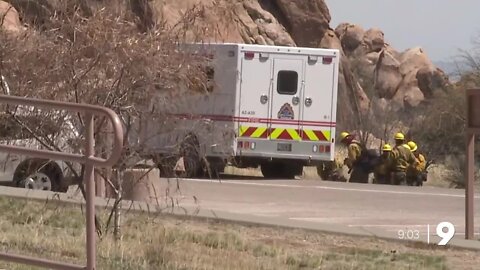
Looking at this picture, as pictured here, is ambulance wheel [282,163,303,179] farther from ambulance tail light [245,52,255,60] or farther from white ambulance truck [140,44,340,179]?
ambulance tail light [245,52,255,60]

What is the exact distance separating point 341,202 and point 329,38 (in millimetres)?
36518

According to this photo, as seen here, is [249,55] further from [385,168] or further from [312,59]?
[385,168]

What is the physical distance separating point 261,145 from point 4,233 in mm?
13136

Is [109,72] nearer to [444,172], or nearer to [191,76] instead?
[191,76]

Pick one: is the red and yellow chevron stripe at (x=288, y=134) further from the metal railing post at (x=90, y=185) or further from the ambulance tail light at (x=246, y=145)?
the metal railing post at (x=90, y=185)

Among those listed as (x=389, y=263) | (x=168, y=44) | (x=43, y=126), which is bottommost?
(x=389, y=263)

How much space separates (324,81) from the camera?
23250mm

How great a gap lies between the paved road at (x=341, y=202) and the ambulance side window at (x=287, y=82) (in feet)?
6.75

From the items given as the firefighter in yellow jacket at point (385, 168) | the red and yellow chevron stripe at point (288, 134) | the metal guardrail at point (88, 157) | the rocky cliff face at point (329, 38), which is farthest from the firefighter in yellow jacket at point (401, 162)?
the metal guardrail at point (88, 157)

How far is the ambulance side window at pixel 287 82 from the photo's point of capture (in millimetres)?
23219

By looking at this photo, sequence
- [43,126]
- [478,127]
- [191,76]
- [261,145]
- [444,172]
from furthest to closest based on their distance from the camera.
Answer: [444,172], [261,145], [478,127], [191,76], [43,126]

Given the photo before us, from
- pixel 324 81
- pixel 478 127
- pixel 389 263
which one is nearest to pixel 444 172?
pixel 324 81

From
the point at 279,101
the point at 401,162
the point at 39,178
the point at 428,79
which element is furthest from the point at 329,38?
the point at 39,178

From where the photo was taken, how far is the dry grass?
31.2 ft
